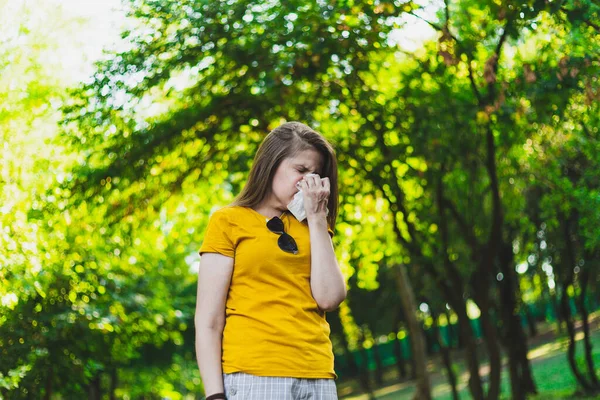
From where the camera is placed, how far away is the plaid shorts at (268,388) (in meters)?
2.84

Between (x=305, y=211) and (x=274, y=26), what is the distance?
19.3 ft

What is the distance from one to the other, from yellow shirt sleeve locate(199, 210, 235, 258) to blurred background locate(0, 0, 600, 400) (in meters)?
3.70

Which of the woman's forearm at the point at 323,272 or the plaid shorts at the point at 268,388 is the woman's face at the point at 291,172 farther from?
the plaid shorts at the point at 268,388

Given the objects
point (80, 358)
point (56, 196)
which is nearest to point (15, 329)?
point (56, 196)

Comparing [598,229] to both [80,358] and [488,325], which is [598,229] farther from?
[80,358]

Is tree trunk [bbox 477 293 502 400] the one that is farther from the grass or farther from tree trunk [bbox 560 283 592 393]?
the grass

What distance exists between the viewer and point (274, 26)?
28.5 ft

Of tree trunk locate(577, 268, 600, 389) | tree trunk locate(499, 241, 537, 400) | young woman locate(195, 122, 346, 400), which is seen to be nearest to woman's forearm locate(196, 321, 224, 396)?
→ young woman locate(195, 122, 346, 400)

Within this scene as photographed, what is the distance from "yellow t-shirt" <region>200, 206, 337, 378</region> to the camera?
2.88 metres

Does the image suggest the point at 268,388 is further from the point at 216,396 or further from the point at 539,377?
the point at 539,377

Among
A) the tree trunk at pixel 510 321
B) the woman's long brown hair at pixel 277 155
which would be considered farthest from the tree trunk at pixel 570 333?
the woman's long brown hair at pixel 277 155

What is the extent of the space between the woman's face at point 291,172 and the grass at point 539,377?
14009 millimetres

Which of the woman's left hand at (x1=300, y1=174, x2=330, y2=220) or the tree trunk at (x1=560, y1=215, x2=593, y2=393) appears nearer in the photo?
the woman's left hand at (x1=300, y1=174, x2=330, y2=220)

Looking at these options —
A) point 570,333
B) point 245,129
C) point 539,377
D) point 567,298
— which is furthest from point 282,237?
point 539,377
